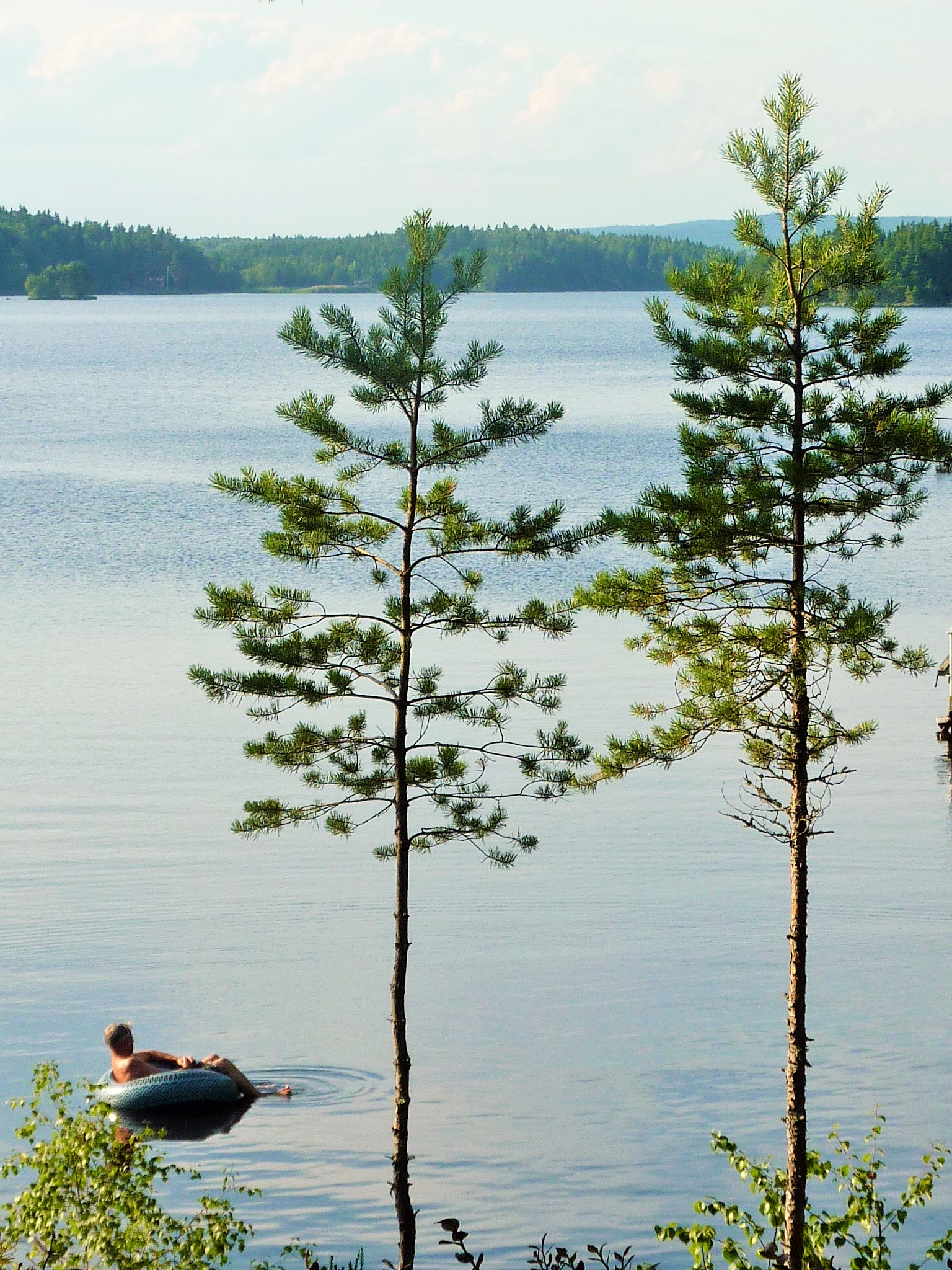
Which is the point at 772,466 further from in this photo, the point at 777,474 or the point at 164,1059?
the point at 164,1059

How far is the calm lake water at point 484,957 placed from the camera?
15.3 m

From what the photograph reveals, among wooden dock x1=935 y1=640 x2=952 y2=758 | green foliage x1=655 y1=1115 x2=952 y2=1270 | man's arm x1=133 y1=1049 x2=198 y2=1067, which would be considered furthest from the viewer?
wooden dock x1=935 y1=640 x2=952 y2=758

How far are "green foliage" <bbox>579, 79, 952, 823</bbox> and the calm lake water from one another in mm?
4387

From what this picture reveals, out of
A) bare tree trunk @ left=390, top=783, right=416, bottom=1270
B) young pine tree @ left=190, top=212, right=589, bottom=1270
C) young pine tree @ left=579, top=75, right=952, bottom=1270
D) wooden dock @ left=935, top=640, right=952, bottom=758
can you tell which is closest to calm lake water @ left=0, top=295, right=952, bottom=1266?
wooden dock @ left=935, top=640, right=952, bottom=758

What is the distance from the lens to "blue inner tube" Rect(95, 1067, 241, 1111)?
15344mm

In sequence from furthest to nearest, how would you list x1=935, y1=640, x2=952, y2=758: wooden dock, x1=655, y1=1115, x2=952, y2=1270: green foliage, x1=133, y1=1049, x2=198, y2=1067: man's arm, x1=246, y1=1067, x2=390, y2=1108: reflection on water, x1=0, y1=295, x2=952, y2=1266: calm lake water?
1. x1=935, y1=640, x2=952, y2=758: wooden dock
2. x1=246, y1=1067, x2=390, y2=1108: reflection on water
3. x1=133, y1=1049, x2=198, y2=1067: man's arm
4. x1=0, y1=295, x2=952, y2=1266: calm lake water
5. x1=655, y1=1115, x2=952, y2=1270: green foliage

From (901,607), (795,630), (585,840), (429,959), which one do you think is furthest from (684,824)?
(901,607)

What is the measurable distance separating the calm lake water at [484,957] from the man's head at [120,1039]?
105 cm

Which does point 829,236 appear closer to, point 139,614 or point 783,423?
point 783,423

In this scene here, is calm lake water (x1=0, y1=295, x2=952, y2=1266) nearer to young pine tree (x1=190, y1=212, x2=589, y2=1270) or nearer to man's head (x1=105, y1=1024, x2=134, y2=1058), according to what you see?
man's head (x1=105, y1=1024, x2=134, y2=1058)

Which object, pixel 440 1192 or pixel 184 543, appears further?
pixel 184 543

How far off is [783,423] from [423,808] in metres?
13.6

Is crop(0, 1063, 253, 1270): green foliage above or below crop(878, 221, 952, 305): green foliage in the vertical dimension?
below

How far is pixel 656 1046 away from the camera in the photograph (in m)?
17.5
